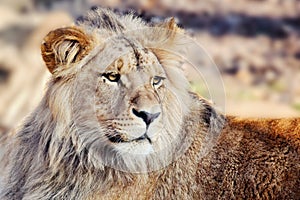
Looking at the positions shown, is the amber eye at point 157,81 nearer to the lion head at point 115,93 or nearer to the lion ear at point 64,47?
the lion head at point 115,93

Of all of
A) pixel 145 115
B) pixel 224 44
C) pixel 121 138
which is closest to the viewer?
pixel 145 115

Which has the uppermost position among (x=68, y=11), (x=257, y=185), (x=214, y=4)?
(x=214, y=4)

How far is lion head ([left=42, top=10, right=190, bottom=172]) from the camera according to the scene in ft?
11.5

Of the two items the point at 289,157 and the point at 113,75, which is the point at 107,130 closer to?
the point at 113,75

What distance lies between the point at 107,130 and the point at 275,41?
732 cm

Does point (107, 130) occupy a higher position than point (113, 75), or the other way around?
point (113, 75)

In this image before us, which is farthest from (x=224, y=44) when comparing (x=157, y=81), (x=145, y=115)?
(x=145, y=115)

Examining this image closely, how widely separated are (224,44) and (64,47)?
6.97m

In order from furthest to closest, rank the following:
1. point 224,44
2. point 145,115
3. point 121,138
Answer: point 224,44 < point 121,138 < point 145,115

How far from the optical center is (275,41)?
1059cm

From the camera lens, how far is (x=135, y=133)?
11.4 ft

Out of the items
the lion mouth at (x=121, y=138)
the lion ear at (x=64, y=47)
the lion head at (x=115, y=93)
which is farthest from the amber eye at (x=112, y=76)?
the lion mouth at (x=121, y=138)

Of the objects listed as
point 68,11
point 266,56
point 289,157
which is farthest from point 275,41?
point 289,157

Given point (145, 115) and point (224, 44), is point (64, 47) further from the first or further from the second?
point (224, 44)
